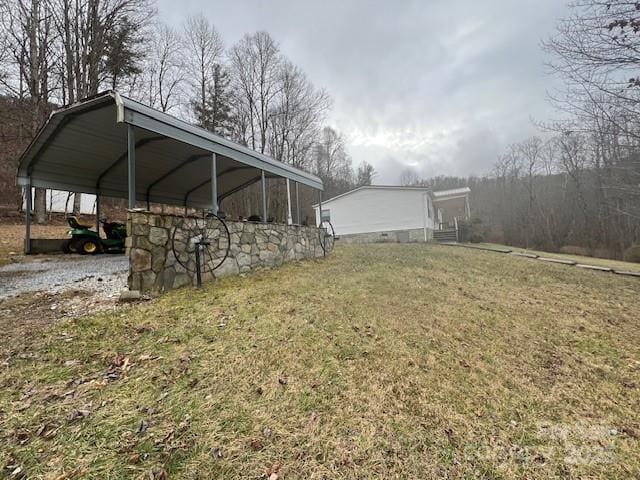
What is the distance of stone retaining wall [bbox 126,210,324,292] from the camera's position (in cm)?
414

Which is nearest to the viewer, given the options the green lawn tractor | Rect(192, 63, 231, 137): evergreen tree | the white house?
the green lawn tractor

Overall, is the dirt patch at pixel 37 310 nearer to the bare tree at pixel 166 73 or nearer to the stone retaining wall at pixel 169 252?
the stone retaining wall at pixel 169 252

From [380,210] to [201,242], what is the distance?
1395 cm

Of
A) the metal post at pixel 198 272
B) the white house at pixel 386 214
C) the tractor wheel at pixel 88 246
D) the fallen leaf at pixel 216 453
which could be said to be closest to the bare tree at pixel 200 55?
the white house at pixel 386 214

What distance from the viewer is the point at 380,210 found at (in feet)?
57.5

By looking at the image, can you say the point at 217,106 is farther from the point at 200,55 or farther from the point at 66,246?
the point at 66,246

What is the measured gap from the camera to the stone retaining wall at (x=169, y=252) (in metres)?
4.14

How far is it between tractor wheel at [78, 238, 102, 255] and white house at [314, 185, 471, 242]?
10.3 metres

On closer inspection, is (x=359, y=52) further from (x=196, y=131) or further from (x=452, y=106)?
(x=196, y=131)

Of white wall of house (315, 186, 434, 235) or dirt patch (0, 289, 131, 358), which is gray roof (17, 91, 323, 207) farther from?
white wall of house (315, 186, 434, 235)

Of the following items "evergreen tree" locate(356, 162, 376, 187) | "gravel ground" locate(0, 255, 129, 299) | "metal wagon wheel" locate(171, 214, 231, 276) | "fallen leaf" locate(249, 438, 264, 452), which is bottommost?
"fallen leaf" locate(249, 438, 264, 452)

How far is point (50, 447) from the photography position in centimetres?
170

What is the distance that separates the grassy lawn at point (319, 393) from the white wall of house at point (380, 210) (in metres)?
13.0

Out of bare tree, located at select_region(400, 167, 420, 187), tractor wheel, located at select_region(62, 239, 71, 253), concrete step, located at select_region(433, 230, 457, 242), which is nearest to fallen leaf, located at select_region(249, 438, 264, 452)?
tractor wheel, located at select_region(62, 239, 71, 253)
